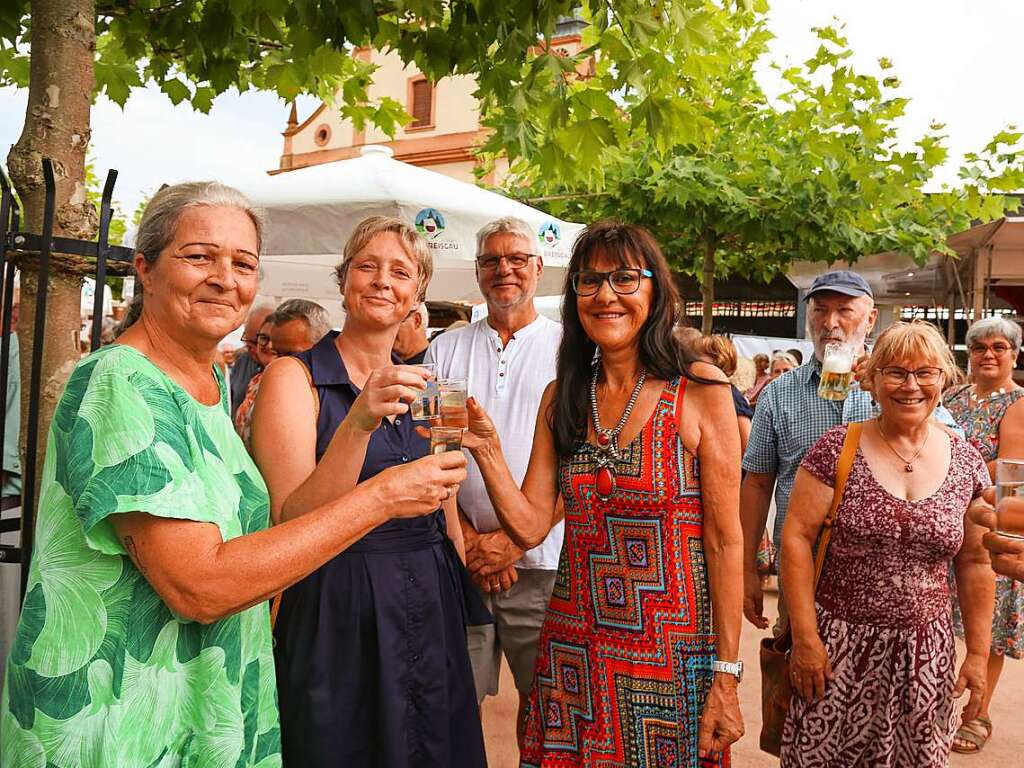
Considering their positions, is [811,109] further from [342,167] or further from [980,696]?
[980,696]

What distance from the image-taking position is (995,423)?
5.00 metres

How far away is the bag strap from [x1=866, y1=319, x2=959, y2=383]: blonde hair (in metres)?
0.27

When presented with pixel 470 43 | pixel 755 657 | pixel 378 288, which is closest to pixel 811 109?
pixel 755 657

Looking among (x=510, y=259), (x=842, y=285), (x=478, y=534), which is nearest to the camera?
(x=478, y=534)

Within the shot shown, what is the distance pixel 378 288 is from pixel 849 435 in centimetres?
183

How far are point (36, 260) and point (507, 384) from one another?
1894 mm

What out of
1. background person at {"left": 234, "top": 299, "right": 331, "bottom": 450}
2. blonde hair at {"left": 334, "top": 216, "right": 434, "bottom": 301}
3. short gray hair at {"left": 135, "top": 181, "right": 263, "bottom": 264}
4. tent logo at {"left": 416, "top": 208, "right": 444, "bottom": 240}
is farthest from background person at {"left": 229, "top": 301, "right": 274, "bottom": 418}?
short gray hair at {"left": 135, "top": 181, "right": 263, "bottom": 264}

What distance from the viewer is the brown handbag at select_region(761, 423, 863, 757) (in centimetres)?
300

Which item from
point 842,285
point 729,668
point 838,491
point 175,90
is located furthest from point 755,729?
point 175,90

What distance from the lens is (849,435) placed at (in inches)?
121

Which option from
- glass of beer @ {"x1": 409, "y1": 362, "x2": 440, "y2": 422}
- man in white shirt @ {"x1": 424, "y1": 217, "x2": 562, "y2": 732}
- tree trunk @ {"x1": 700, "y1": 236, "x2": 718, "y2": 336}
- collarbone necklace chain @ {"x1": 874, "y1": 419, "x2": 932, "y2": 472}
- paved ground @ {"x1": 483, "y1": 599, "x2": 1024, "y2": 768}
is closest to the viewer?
glass of beer @ {"x1": 409, "y1": 362, "x2": 440, "y2": 422}

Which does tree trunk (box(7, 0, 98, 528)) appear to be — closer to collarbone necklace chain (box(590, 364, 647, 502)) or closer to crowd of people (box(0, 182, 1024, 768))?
crowd of people (box(0, 182, 1024, 768))

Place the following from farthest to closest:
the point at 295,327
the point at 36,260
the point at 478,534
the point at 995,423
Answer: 1. the point at 295,327
2. the point at 995,423
3. the point at 478,534
4. the point at 36,260

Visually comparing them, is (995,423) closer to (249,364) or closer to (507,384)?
(507,384)
